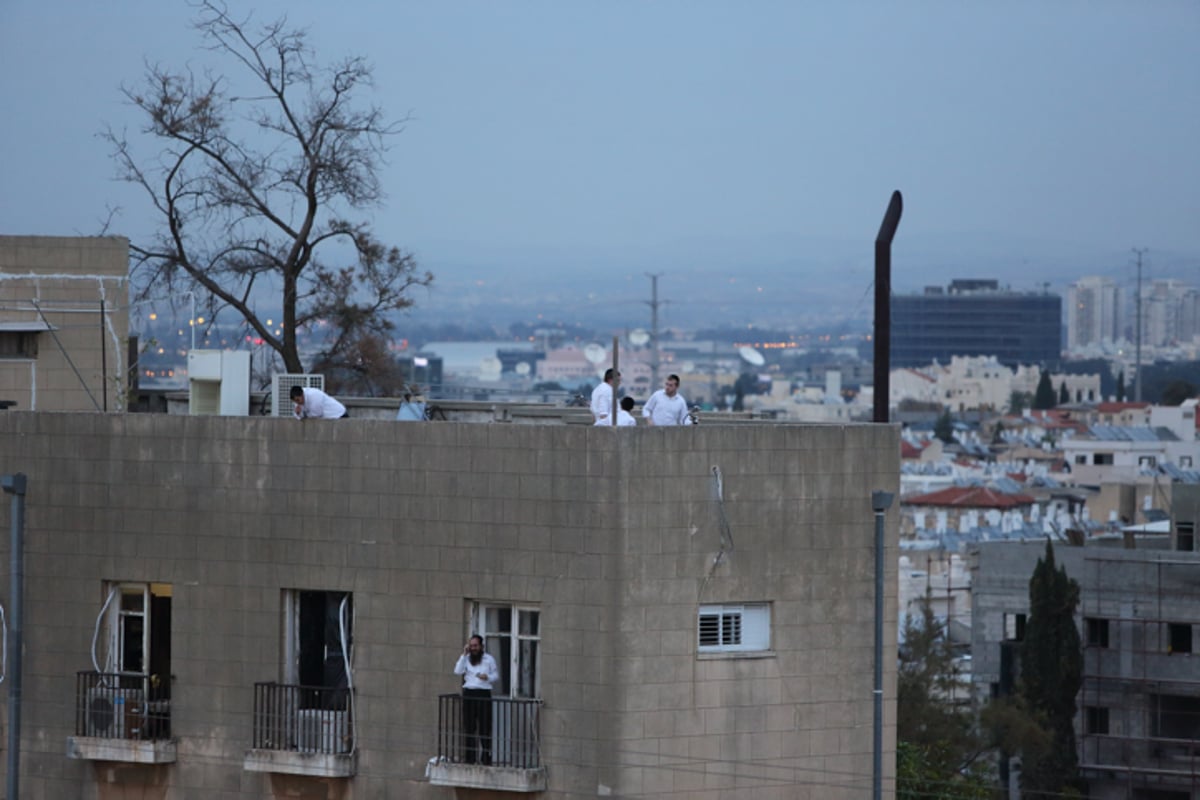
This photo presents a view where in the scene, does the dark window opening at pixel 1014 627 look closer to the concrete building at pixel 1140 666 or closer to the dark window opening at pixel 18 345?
the concrete building at pixel 1140 666

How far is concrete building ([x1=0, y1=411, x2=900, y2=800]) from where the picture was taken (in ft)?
55.4

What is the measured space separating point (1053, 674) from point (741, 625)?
129 ft

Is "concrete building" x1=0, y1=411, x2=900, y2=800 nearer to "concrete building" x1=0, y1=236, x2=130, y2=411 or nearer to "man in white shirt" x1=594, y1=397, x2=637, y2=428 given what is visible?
"man in white shirt" x1=594, y1=397, x2=637, y2=428

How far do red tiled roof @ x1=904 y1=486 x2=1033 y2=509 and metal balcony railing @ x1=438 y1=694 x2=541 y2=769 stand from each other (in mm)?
122144

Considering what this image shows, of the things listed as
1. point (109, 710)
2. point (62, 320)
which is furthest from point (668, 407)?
point (62, 320)

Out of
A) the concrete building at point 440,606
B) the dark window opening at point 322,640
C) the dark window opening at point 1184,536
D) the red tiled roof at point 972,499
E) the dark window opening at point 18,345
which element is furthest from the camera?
the red tiled roof at point 972,499

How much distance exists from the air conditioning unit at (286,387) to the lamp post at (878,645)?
22.9ft

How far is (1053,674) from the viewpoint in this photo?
5497 cm

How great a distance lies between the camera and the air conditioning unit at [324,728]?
57.8 ft

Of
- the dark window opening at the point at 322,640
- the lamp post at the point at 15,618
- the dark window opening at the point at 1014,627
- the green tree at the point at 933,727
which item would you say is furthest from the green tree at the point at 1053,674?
the lamp post at the point at 15,618

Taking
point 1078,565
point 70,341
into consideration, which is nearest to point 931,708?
point 1078,565

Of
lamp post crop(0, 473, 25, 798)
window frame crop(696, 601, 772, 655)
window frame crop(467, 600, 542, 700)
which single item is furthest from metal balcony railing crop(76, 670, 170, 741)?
window frame crop(696, 601, 772, 655)

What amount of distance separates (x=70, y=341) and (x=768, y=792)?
11892 mm

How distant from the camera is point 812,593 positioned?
17.5 meters
